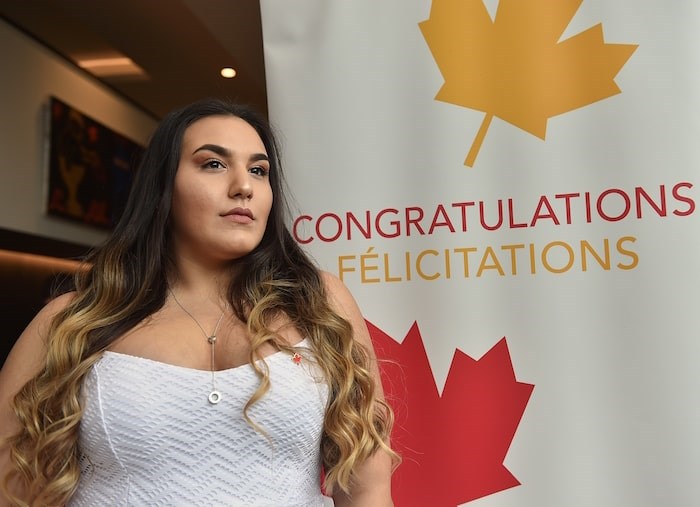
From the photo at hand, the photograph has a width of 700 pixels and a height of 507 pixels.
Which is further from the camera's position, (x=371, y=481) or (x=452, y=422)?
(x=452, y=422)

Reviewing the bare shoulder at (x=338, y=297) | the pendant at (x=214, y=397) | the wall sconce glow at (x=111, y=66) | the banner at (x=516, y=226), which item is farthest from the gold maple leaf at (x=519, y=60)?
the wall sconce glow at (x=111, y=66)

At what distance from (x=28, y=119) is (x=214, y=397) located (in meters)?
3.11

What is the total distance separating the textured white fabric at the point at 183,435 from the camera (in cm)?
134

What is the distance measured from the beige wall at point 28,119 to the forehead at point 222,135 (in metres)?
2.59

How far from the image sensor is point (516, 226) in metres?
1.77

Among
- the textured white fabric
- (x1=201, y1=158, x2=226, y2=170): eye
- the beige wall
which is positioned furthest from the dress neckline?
the beige wall

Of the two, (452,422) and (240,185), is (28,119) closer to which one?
(240,185)

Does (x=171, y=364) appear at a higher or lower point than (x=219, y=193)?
lower

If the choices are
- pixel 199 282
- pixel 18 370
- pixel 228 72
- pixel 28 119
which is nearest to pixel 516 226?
pixel 199 282

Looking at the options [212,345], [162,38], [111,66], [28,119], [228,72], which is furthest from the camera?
[111,66]

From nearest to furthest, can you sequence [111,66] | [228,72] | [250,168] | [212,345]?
[212,345], [250,168], [228,72], [111,66]

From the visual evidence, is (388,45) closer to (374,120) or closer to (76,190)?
(374,120)

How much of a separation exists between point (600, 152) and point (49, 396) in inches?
46.8

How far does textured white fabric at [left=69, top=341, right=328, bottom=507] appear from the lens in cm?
134
